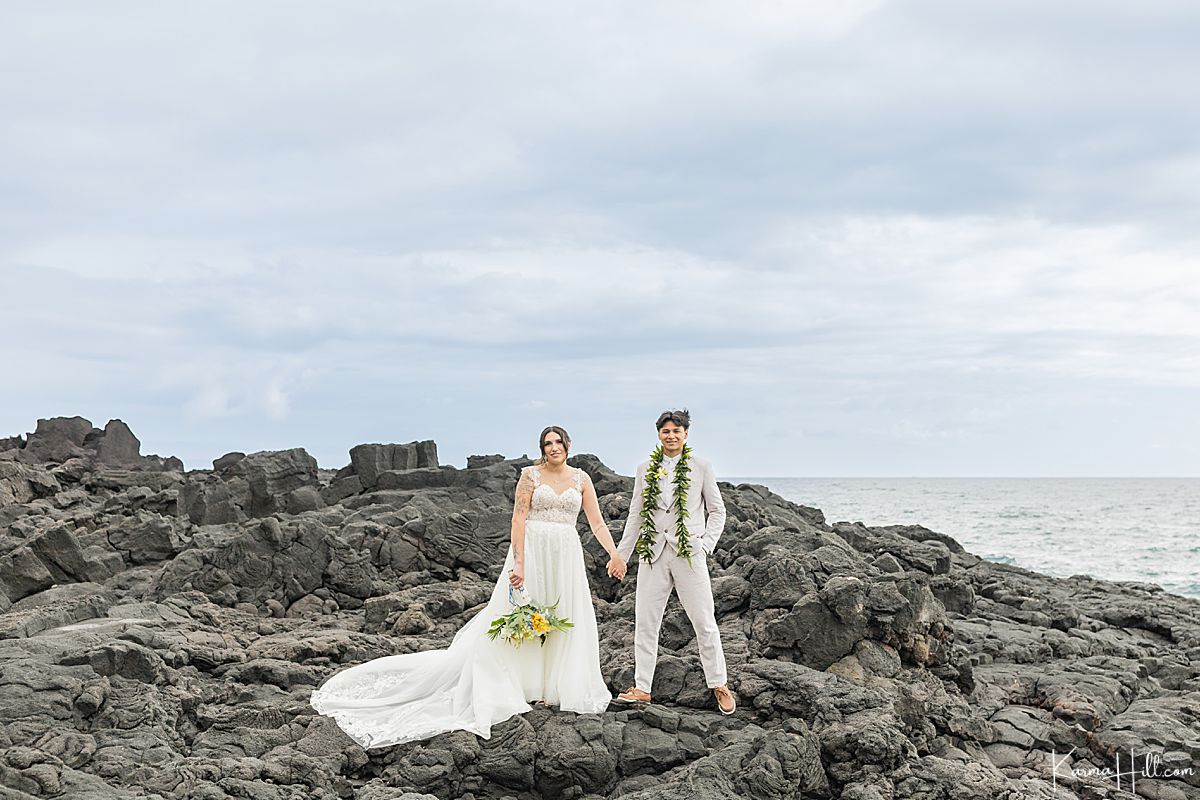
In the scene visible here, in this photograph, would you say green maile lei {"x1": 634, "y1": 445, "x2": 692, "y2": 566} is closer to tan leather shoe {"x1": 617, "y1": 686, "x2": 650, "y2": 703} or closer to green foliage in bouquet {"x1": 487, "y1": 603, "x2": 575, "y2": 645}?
green foliage in bouquet {"x1": 487, "y1": 603, "x2": 575, "y2": 645}

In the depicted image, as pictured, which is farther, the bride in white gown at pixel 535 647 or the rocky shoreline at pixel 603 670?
the bride in white gown at pixel 535 647

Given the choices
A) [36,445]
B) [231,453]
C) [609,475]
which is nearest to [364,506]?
[609,475]

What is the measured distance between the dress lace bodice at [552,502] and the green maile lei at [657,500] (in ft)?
2.30

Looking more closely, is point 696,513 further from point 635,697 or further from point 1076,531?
point 1076,531

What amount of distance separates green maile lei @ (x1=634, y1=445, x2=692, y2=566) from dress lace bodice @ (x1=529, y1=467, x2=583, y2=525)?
700mm

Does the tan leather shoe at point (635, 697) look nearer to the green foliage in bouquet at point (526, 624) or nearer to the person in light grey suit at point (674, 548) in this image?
the person in light grey suit at point (674, 548)

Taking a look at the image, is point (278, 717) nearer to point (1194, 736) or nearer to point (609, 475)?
point (1194, 736)

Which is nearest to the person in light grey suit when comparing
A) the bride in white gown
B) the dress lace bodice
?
the bride in white gown

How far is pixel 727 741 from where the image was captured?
9586mm

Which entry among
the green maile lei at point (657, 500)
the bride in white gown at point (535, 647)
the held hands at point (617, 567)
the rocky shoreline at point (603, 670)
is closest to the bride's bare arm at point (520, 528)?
the bride in white gown at point (535, 647)

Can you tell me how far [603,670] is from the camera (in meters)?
11.1

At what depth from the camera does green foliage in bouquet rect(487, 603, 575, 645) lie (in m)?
9.87

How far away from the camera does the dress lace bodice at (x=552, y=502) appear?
10.1 meters

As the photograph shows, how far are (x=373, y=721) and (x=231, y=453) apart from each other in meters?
26.2
